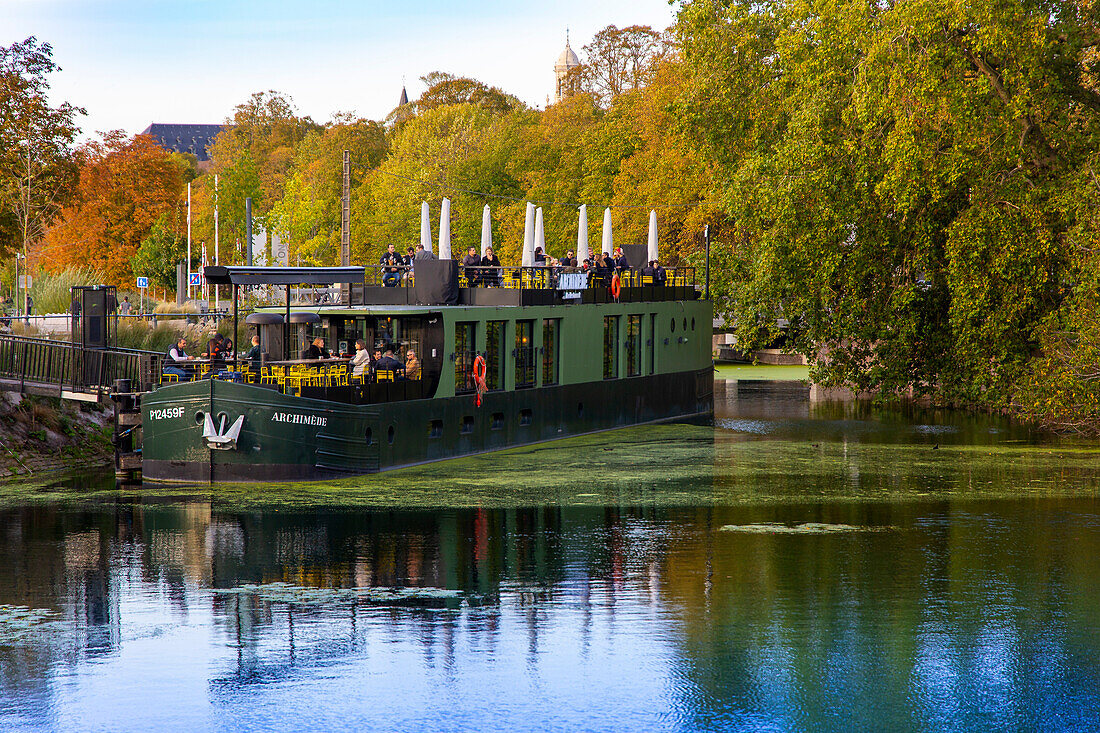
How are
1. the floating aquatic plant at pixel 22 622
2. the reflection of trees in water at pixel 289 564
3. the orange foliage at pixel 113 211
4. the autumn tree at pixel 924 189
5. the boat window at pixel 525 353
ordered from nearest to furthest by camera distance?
1. the floating aquatic plant at pixel 22 622
2. the reflection of trees in water at pixel 289 564
3. the autumn tree at pixel 924 189
4. the boat window at pixel 525 353
5. the orange foliage at pixel 113 211

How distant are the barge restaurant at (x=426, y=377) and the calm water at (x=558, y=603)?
0.93 m

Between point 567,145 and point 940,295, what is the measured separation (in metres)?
43.2

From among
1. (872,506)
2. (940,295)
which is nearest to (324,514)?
(872,506)

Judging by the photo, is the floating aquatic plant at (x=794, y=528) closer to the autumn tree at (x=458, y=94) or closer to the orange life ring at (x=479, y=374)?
the orange life ring at (x=479, y=374)

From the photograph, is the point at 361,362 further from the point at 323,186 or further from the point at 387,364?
the point at 323,186

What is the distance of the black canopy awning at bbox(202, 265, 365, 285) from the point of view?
24.4m

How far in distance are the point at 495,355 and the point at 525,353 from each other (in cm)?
138

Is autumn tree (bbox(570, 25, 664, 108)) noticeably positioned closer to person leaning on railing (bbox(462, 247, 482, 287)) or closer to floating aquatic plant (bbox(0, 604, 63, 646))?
person leaning on railing (bbox(462, 247, 482, 287))

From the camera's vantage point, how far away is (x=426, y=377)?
88.8ft

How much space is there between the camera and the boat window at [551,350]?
32.3m

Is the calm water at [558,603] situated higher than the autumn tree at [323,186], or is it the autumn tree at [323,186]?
the autumn tree at [323,186]

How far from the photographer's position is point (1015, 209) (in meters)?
31.5

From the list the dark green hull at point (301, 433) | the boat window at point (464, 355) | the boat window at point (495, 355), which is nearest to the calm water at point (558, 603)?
the dark green hull at point (301, 433)

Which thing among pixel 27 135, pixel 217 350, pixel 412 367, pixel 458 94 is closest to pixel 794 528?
pixel 412 367
